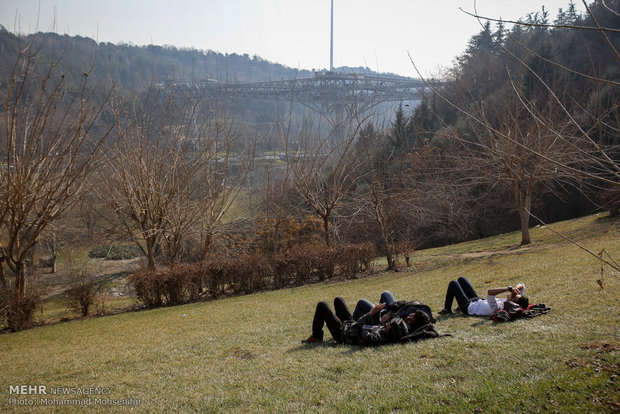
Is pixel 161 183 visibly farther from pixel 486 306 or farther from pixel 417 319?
pixel 486 306

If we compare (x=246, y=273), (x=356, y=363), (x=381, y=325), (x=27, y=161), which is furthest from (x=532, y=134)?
(x=27, y=161)

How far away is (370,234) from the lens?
77.3 ft

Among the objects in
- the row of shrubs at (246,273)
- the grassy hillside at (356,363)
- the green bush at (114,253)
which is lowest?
the green bush at (114,253)

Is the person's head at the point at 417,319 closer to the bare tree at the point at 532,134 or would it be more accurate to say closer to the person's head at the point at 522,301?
the person's head at the point at 522,301

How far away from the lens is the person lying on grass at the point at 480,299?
6.07 metres

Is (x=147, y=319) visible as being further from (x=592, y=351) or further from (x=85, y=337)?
(x=592, y=351)

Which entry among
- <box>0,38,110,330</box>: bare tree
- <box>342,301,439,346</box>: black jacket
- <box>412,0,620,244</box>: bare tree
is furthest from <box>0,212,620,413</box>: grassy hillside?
<box>0,38,110,330</box>: bare tree

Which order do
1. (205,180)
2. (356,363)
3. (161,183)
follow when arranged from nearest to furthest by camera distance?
1. (356,363)
2. (161,183)
3. (205,180)

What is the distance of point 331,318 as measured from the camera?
19.3ft

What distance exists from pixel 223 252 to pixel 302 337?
13.0 metres

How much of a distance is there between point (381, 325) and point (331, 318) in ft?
2.27

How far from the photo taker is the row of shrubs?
45.8 feet

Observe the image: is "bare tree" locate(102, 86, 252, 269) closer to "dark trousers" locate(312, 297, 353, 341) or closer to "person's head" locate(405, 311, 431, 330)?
"dark trousers" locate(312, 297, 353, 341)

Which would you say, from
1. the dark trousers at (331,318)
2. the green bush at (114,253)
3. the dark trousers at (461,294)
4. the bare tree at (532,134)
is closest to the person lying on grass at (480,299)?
the dark trousers at (461,294)
